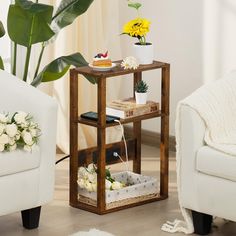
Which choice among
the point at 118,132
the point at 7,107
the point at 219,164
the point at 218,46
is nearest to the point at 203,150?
the point at 219,164

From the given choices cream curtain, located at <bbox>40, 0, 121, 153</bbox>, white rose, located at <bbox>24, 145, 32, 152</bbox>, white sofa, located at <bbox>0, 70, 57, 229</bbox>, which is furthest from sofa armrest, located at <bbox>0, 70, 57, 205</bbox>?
Answer: cream curtain, located at <bbox>40, 0, 121, 153</bbox>

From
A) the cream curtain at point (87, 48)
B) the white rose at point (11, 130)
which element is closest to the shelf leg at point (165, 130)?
the white rose at point (11, 130)

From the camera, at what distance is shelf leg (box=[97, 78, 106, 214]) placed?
4.37 m

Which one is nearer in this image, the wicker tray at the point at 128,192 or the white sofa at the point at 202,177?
the white sofa at the point at 202,177

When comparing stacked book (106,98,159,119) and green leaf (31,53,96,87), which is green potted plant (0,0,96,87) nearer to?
green leaf (31,53,96,87)

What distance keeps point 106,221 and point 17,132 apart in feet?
2.32

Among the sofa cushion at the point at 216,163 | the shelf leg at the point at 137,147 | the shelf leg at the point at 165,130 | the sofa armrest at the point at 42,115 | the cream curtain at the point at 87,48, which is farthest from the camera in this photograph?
the cream curtain at the point at 87,48

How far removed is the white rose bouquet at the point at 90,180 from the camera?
4.54 metres

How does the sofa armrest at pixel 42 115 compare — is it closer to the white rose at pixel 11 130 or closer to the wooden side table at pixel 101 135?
the white rose at pixel 11 130

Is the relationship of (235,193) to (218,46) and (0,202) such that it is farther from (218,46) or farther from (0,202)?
(218,46)

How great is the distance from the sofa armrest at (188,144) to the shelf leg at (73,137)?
65cm

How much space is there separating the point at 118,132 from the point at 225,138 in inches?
74.1

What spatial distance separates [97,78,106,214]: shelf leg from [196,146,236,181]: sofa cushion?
58 cm

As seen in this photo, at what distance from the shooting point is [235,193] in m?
3.93
